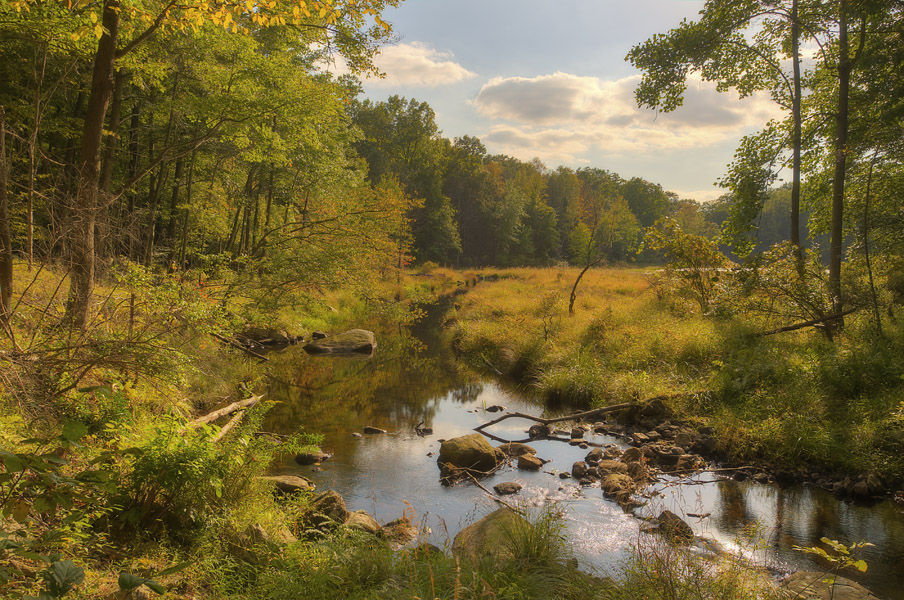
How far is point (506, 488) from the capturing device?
24.9 ft

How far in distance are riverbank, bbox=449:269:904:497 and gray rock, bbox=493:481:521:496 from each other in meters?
3.67

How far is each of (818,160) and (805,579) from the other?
1224 cm

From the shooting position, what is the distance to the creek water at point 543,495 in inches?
231

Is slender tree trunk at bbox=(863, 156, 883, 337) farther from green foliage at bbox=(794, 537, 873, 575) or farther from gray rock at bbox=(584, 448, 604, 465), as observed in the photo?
gray rock at bbox=(584, 448, 604, 465)

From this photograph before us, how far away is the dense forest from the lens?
14.2 feet

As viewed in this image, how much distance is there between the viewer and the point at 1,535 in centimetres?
212

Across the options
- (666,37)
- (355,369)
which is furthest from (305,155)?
(666,37)

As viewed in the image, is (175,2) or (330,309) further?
(330,309)

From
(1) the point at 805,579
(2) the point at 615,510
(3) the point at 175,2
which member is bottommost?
(2) the point at 615,510

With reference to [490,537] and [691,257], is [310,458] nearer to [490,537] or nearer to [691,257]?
[490,537]

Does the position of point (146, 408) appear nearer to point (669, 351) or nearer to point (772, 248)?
point (669, 351)

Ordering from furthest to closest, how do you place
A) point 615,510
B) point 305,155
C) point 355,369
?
point 305,155, point 355,369, point 615,510

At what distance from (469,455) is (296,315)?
1199 cm

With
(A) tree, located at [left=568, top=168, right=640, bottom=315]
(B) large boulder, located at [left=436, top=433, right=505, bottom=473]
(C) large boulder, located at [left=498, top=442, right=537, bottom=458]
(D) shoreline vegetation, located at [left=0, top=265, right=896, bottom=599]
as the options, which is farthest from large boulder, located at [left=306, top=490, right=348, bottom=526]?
(A) tree, located at [left=568, top=168, right=640, bottom=315]
